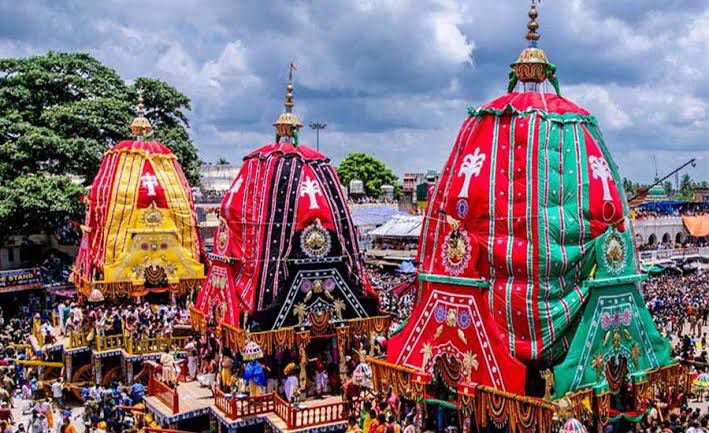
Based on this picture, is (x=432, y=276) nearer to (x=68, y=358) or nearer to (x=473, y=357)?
(x=473, y=357)

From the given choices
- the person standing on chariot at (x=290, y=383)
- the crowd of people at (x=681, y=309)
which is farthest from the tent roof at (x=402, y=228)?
the person standing on chariot at (x=290, y=383)

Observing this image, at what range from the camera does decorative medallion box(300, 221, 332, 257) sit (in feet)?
58.7

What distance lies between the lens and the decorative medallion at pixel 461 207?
13.1 m

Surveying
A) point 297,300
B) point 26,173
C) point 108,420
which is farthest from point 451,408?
point 26,173

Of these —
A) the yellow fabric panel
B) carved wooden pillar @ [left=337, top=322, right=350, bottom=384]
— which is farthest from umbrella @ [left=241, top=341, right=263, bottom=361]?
the yellow fabric panel

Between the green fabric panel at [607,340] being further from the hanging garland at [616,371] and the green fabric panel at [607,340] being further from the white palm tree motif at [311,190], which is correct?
the white palm tree motif at [311,190]

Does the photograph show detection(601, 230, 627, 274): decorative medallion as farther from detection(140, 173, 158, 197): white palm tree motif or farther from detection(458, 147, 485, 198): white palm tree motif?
detection(140, 173, 158, 197): white palm tree motif

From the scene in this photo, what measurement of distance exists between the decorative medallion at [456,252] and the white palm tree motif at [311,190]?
5364mm

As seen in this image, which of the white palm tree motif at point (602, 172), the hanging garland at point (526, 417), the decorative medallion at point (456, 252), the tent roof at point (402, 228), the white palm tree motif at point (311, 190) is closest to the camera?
the hanging garland at point (526, 417)

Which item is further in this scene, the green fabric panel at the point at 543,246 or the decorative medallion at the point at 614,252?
the decorative medallion at the point at 614,252

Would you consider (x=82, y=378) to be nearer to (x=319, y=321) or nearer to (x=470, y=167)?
(x=319, y=321)

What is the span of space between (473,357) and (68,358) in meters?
14.7

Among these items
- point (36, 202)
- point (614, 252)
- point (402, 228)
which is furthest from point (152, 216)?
point (402, 228)

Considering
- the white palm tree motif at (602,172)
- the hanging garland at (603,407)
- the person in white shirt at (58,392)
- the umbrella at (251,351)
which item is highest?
the white palm tree motif at (602,172)
